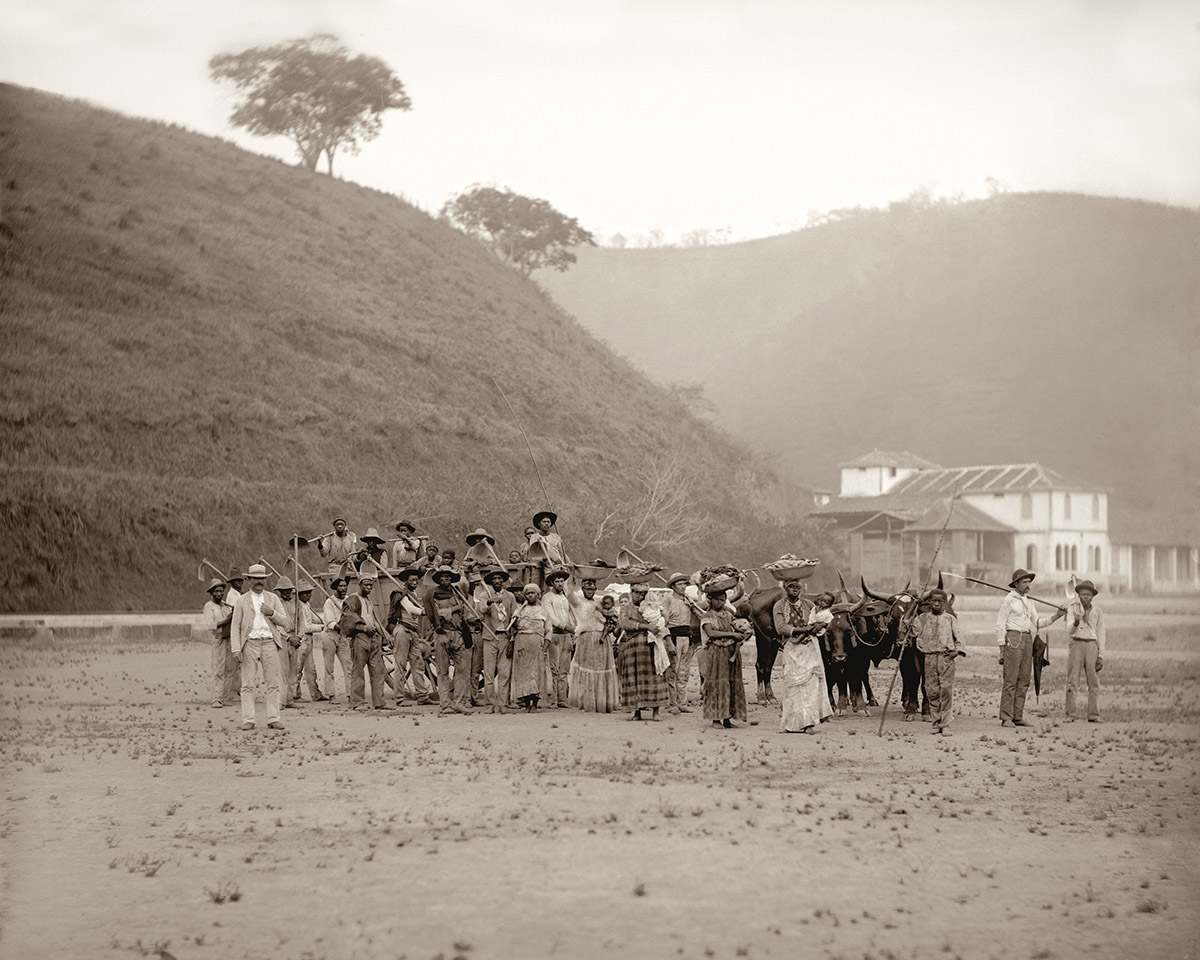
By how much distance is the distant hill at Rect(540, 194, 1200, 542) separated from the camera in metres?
65.8

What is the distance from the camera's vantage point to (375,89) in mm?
13414

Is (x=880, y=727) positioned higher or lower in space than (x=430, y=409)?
lower

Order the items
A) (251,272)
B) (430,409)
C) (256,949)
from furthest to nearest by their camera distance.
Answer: (251,272), (430,409), (256,949)

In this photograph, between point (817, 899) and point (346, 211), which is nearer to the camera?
point (817, 899)

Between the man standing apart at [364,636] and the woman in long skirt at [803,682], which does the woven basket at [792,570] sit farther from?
the man standing apart at [364,636]

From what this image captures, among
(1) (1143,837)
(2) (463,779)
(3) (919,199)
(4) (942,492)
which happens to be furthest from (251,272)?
(3) (919,199)

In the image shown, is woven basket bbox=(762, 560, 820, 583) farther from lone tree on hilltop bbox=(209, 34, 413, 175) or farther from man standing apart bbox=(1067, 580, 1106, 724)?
lone tree on hilltop bbox=(209, 34, 413, 175)

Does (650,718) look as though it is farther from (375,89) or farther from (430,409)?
(430,409)

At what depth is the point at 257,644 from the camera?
47.3ft

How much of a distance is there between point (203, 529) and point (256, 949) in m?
31.0

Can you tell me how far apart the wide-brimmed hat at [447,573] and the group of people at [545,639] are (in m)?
0.03

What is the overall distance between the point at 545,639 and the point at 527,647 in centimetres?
40

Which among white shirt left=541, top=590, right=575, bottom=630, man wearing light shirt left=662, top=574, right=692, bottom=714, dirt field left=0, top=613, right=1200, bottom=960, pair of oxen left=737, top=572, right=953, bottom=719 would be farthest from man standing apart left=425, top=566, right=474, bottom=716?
pair of oxen left=737, top=572, right=953, bottom=719

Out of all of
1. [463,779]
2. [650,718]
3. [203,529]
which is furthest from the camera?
[203,529]
